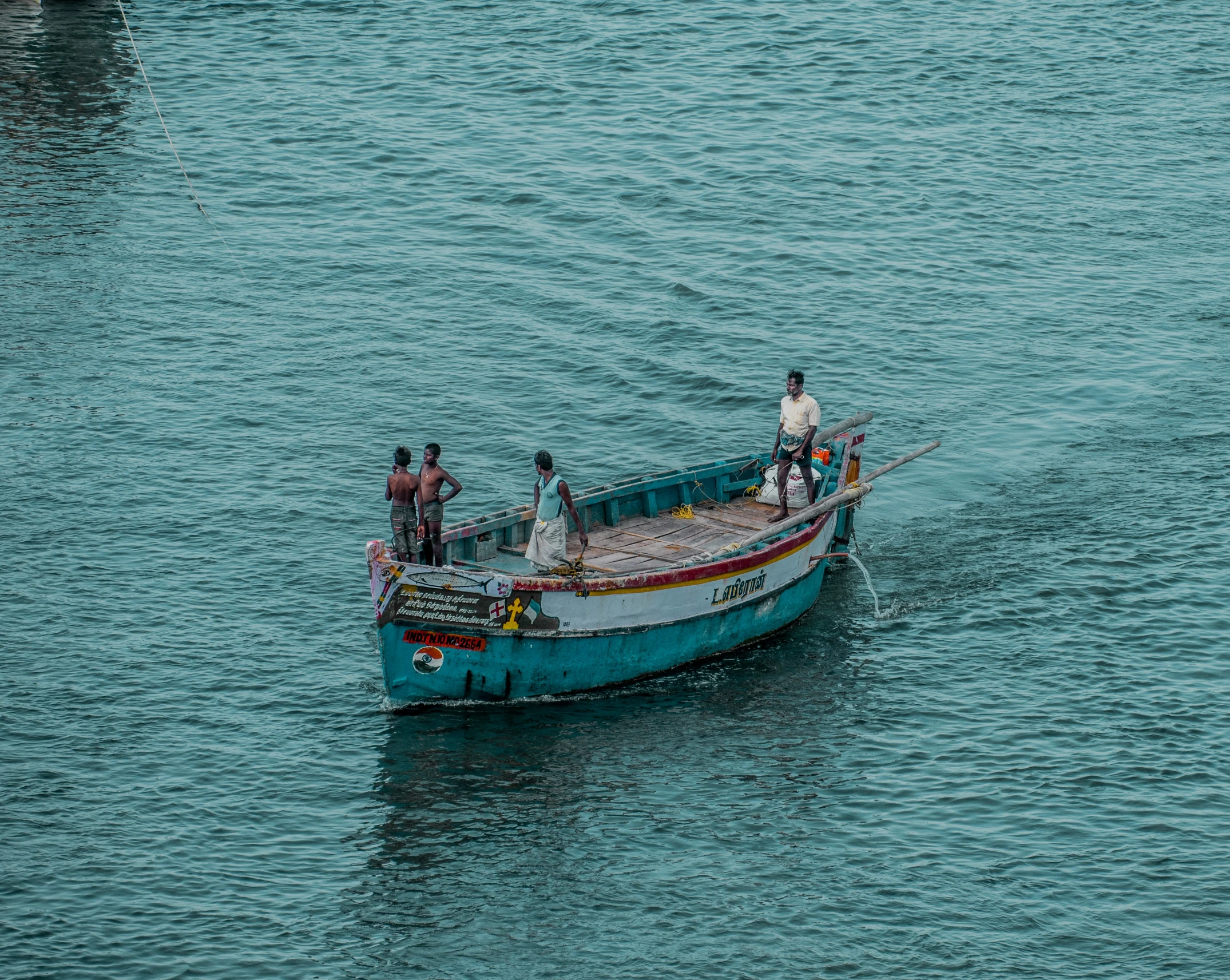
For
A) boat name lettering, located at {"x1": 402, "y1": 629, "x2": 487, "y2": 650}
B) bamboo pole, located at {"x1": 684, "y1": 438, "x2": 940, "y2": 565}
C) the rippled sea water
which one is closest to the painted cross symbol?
boat name lettering, located at {"x1": 402, "y1": 629, "x2": 487, "y2": 650}

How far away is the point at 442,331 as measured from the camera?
3625 centimetres

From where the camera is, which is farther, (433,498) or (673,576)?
(673,576)

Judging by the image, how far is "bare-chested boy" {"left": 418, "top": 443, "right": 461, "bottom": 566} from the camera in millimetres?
21906

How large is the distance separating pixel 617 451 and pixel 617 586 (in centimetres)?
902

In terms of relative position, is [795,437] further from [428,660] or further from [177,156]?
[177,156]

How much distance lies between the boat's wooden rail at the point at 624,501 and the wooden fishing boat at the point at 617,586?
26mm

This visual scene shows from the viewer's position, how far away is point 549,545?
2245 centimetres

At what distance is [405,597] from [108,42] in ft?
131

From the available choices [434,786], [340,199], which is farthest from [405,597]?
[340,199]

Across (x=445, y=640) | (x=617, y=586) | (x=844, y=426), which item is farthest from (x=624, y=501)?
(x=445, y=640)

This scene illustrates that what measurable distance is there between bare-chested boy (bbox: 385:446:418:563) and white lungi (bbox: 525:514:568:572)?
5.60 feet

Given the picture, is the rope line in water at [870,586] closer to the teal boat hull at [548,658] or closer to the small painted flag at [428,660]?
the teal boat hull at [548,658]

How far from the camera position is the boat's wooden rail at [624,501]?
23.4 metres

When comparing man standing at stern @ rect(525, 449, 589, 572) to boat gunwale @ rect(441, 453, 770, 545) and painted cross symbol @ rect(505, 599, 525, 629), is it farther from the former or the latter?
painted cross symbol @ rect(505, 599, 525, 629)
